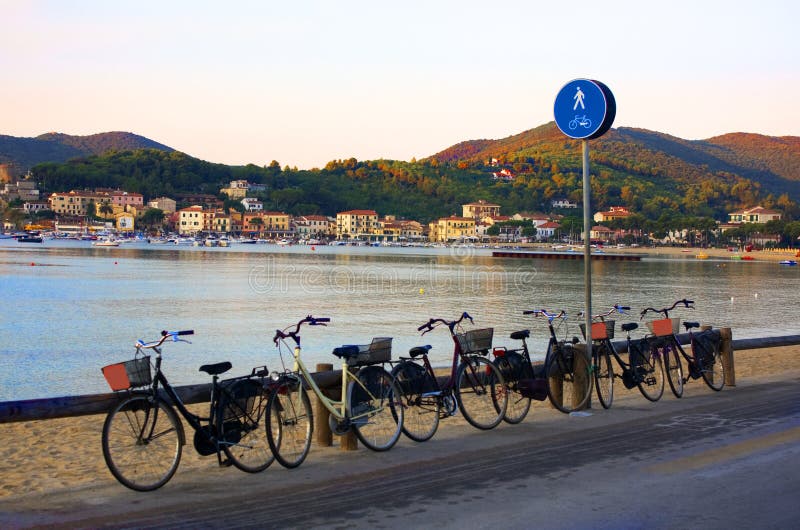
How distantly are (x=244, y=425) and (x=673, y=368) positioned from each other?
229 inches

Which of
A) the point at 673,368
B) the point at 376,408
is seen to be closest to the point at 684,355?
the point at 673,368

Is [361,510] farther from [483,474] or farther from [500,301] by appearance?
[500,301]

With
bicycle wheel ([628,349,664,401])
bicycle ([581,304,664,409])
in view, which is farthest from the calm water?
bicycle ([581,304,664,409])

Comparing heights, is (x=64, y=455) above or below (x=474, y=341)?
below

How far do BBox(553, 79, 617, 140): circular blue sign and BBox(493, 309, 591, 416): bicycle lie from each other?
6.75 feet

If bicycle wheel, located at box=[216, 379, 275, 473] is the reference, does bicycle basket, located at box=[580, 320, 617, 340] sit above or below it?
above

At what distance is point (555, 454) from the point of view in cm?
750

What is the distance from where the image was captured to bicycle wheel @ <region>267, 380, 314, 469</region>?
6832 millimetres

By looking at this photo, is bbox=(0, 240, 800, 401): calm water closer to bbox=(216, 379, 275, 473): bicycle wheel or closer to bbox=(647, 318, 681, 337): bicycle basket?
bbox=(647, 318, 681, 337): bicycle basket

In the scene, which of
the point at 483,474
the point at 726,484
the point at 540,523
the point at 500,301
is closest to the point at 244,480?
the point at 483,474

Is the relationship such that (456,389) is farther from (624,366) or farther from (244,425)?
(624,366)

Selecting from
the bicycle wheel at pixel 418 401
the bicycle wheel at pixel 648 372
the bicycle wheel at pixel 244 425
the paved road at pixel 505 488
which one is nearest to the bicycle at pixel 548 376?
the paved road at pixel 505 488

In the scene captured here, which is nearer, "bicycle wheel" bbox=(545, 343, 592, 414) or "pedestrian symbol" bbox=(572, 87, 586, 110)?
"bicycle wheel" bbox=(545, 343, 592, 414)

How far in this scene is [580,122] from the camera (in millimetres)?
9680
